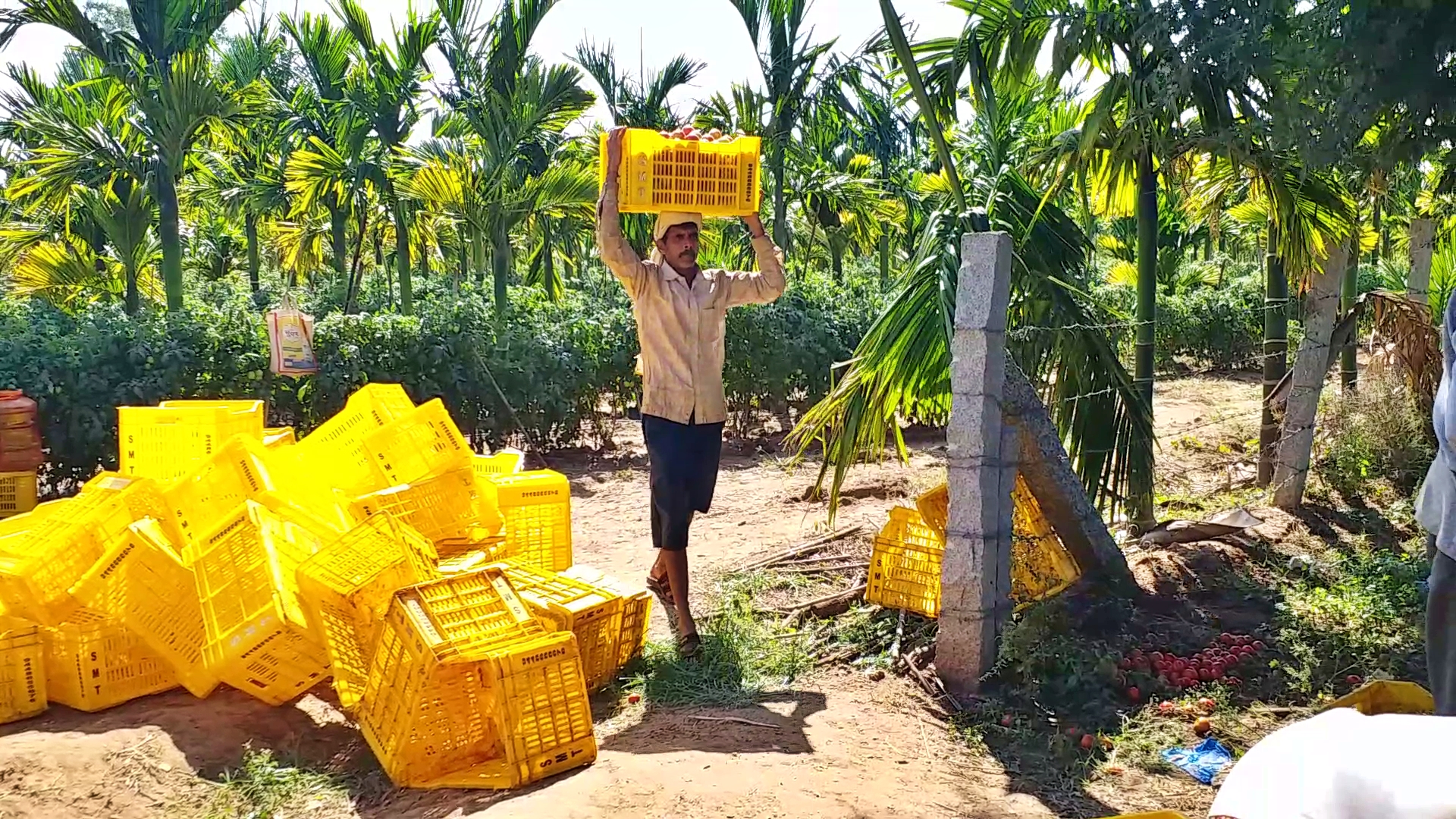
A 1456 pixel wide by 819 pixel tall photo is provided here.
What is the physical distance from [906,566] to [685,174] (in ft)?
6.67

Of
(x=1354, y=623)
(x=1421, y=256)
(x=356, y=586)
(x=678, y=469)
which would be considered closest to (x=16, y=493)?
(x=356, y=586)

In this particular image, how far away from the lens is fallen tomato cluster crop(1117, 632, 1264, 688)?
4.07 meters

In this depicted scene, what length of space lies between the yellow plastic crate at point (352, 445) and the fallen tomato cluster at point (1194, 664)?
3306 millimetres

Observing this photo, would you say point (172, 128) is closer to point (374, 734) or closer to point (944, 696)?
point (374, 734)

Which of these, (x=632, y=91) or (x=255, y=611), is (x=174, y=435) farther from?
(x=632, y=91)

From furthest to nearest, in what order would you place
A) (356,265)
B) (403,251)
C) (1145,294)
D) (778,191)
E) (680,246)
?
(356,265) → (403,251) → (778,191) → (1145,294) → (680,246)

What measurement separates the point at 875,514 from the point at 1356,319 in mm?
3241

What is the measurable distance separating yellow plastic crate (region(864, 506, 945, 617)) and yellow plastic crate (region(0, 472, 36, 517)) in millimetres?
4777

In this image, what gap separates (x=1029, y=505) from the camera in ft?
15.6

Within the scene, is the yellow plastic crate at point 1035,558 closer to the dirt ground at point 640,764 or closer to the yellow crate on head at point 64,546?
the dirt ground at point 640,764

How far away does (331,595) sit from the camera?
3.61 m

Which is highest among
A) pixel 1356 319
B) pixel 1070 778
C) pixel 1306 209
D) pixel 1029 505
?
pixel 1306 209

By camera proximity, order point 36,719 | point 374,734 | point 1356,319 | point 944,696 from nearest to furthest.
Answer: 1. point 374,734
2. point 36,719
3. point 944,696
4. point 1356,319

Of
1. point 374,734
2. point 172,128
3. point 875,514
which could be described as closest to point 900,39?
point 374,734
